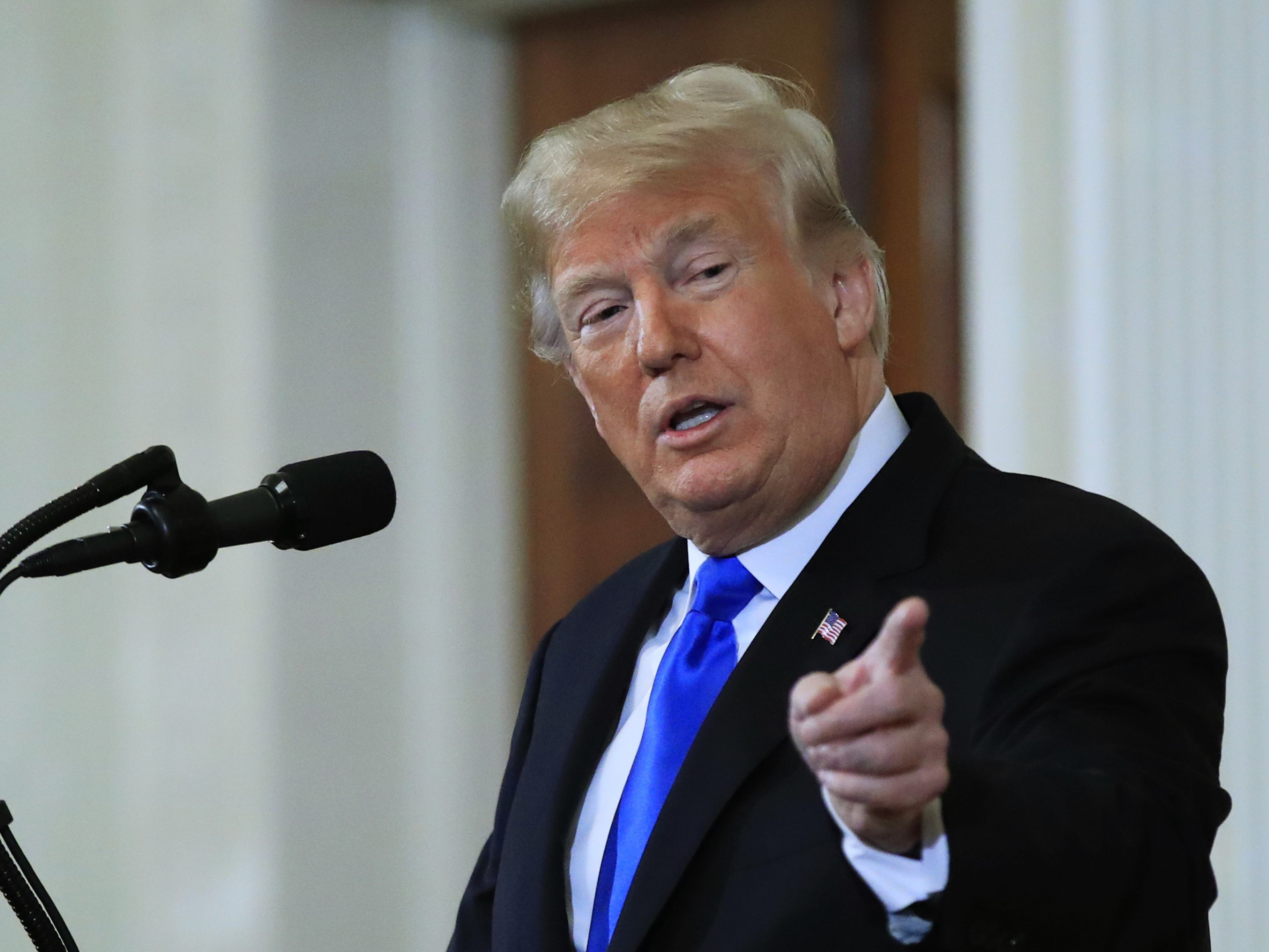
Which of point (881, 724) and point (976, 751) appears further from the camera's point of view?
point (976, 751)

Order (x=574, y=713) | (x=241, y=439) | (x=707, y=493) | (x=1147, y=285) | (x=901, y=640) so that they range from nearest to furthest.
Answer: (x=901, y=640), (x=707, y=493), (x=574, y=713), (x=1147, y=285), (x=241, y=439)

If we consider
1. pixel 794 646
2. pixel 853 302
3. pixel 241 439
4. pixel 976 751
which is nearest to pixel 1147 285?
pixel 853 302

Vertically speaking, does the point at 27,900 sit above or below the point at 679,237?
below

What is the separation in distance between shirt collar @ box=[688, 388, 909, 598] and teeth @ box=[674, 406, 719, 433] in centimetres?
13

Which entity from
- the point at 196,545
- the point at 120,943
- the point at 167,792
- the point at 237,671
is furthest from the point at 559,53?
the point at 196,545

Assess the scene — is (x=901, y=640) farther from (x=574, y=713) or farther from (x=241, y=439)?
(x=241, y=439)

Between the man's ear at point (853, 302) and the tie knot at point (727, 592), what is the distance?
26 cm

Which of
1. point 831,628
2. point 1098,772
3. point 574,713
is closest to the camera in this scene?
point 1098,772

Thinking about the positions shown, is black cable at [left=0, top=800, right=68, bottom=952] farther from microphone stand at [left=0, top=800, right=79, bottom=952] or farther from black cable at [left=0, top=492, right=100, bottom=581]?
black cable at [left=0, top=492, right=100, bottom=581]

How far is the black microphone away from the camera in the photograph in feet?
3.50

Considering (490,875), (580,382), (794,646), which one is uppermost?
(580,382)

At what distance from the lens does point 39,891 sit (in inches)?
42.8

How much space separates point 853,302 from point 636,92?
2207mm

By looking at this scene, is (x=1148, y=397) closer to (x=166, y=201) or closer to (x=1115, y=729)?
(x=1115, y=729)
